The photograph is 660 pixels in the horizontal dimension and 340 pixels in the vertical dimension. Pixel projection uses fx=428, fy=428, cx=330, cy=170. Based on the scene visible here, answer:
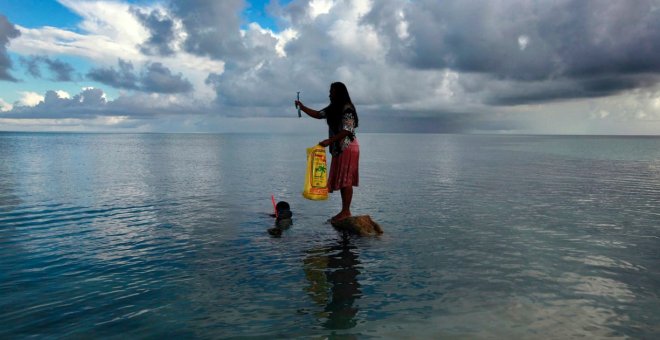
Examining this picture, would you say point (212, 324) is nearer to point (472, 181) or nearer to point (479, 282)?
point (479, 282)

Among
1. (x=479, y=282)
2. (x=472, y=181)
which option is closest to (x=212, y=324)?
(x=479, y=282)

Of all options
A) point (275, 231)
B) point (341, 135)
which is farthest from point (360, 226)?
point (341, 135)

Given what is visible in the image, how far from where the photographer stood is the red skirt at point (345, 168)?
12329 millimetres

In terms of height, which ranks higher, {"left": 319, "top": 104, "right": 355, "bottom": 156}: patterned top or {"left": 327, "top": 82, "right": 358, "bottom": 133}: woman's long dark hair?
{"left": 327, "top": 82, "right": 358, "bottom": 133}: woman's long dark hair

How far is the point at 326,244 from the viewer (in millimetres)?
11391

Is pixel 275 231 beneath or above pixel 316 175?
beneath

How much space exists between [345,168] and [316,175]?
2.85ft

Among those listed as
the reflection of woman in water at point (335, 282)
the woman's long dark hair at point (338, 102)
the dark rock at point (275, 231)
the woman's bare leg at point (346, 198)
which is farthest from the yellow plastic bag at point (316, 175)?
the reflection of woman in water at point (335, 282)

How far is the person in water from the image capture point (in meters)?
11.9

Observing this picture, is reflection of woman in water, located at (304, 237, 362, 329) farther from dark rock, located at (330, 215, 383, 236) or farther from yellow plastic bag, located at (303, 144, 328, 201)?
yellow plastic bag, located at (303, 144, 328, 201)

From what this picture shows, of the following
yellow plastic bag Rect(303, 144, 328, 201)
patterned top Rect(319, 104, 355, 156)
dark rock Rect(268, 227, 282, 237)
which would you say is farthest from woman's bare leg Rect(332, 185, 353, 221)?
dark rock Rect(268, 227, 282, 237)

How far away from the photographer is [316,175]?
40.6 feet

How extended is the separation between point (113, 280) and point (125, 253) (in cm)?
218

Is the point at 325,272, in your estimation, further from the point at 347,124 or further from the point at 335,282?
the point at 347,124
